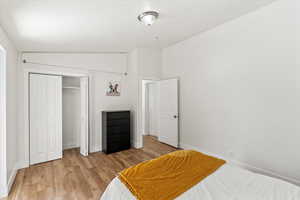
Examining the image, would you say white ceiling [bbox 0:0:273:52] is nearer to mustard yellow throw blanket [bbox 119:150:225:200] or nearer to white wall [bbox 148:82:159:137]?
mustard yellow throw blanket [bbox 119:150:225:200]

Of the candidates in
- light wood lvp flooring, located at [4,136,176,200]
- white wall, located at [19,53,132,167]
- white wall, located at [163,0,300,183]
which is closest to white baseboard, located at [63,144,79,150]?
light wood lvp flooring, located at [4,136,176,200]

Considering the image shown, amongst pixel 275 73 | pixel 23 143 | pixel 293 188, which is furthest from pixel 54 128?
pixel 275 73

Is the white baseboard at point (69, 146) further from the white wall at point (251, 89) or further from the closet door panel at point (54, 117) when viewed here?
the white wall at point (251, 89)

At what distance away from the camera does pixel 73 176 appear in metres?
2.61

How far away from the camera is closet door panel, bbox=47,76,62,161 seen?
322 cm

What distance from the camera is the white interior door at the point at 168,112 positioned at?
13.3 ft

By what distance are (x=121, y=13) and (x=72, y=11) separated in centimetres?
64

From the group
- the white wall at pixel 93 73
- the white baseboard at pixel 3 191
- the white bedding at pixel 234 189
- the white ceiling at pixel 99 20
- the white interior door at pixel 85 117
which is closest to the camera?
the white bedding at pixel 234 189

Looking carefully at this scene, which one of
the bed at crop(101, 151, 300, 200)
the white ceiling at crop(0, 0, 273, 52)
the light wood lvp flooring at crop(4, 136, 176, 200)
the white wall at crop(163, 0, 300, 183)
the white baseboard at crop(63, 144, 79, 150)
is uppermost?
the white ceiling at crop(0, 0, 273, 52)

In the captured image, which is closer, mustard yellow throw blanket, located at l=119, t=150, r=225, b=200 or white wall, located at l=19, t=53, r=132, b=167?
mustard yellow throw blanket, located at l=119, t=150, r=225, b=200

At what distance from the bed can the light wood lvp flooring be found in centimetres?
109

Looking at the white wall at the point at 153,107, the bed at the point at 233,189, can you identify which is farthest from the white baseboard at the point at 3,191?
the white wall at the point at 153,107

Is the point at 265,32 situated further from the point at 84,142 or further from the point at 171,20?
the point at 84,142

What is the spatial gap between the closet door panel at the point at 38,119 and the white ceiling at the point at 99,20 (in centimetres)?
71
